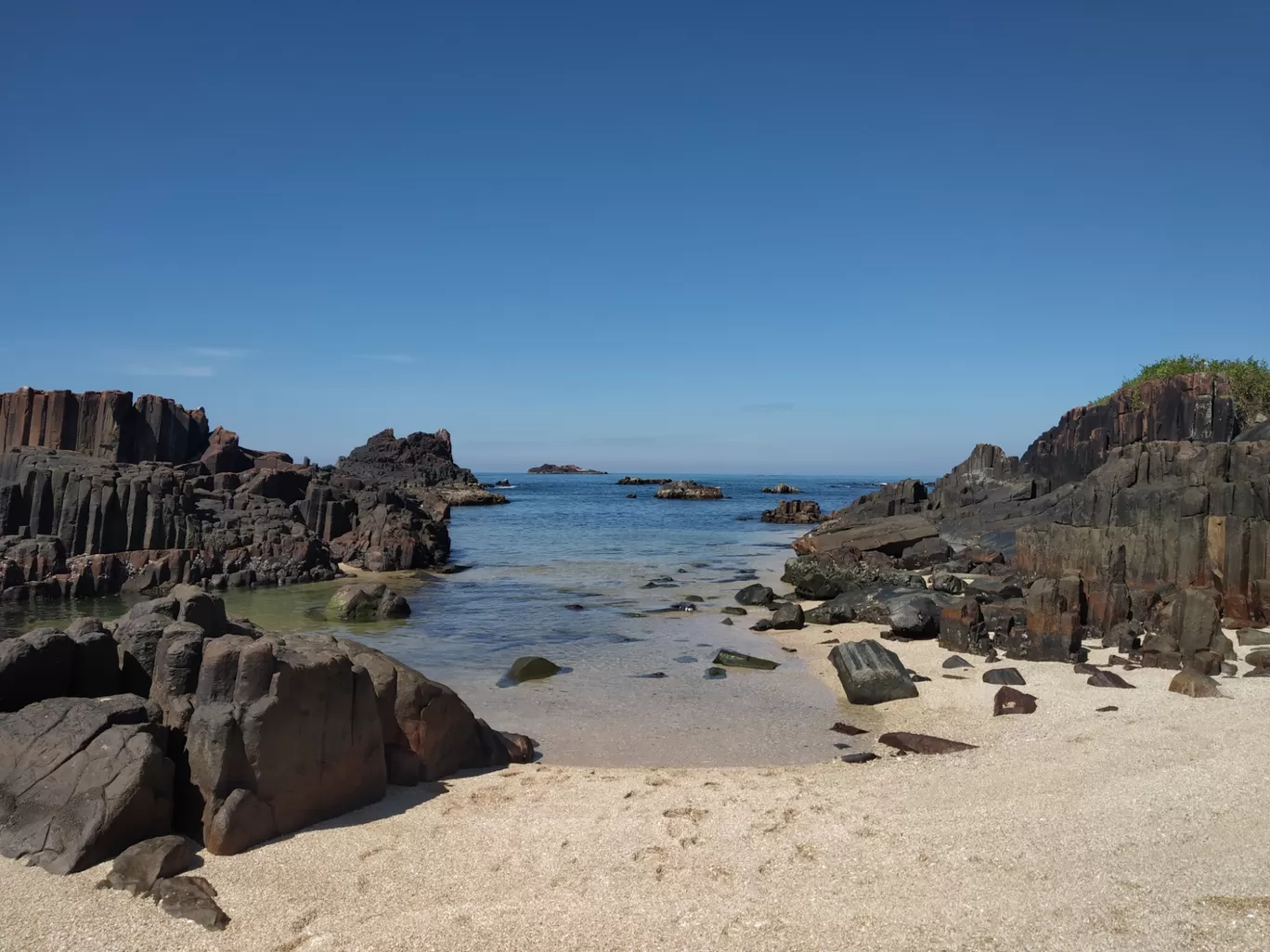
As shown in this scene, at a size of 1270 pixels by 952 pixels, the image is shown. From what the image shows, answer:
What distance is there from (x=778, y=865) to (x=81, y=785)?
18.1 ft

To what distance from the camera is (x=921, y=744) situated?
10.1 m

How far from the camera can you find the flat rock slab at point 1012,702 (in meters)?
11.3

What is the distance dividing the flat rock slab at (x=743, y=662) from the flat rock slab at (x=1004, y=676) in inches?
157

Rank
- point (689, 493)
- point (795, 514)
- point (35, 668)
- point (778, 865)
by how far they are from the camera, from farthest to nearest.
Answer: point (689, 493) → point (795, 514) → point (35, 668) → point (778, 865)

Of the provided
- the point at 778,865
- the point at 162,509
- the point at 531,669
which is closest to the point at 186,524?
the point at 162,509

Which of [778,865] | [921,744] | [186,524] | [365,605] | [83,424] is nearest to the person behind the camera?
[778,865]

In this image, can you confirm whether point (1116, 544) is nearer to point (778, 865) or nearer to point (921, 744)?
point (921, 744)

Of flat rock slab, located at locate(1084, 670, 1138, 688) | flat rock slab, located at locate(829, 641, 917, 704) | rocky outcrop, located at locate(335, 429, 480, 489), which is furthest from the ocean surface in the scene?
rocky outcrop, located at locate(335, 429, 480, 489)

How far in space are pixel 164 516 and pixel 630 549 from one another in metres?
21.2

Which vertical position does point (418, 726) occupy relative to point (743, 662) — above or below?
above

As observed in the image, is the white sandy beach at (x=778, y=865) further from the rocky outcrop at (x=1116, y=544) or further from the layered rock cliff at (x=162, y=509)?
the layered rock cliff at (x=162, y=509)

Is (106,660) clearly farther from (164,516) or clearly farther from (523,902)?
(164,516)

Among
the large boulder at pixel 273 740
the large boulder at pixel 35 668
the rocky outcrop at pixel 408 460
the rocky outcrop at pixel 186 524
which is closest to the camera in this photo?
the large boulder at pixel 273 740

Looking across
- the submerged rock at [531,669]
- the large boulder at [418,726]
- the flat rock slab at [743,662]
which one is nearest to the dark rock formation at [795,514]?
the flat rock slab at [743,662]
